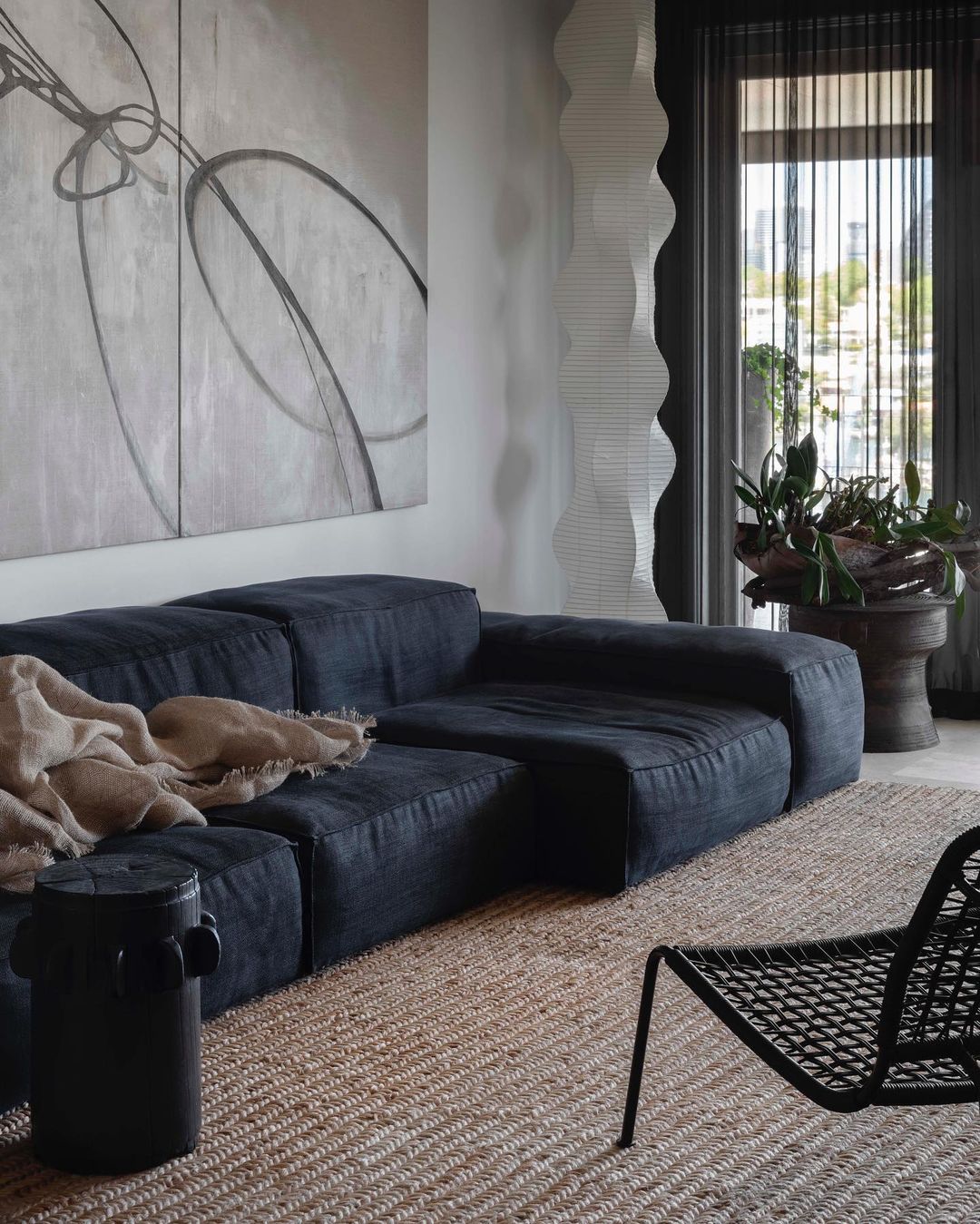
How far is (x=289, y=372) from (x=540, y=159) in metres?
1.80

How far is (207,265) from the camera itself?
385 centimetres

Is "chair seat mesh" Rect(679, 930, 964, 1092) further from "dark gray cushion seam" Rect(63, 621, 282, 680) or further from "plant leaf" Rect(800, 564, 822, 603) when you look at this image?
"plant leaf" Rect(800, 564, 822, 603)

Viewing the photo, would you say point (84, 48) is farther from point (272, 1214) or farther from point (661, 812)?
point (272, 1214)

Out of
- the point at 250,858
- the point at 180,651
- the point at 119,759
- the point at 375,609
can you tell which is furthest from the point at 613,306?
the point at 250,858

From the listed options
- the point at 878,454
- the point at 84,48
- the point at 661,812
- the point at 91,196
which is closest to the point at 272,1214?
the point at 661,812

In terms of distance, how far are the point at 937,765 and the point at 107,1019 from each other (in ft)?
10.6

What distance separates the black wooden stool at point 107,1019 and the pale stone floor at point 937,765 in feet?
9.24

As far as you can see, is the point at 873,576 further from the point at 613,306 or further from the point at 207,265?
the point at 207,265

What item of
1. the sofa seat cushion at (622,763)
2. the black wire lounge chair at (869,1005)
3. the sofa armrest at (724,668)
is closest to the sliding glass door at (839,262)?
the sofa armrest at (724,668)

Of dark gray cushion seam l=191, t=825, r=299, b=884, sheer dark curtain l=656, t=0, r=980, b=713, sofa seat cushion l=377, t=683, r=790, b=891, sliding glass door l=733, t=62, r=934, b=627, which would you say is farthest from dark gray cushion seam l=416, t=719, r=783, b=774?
sheer dark curtain l=656, t=0, r=980, b=713

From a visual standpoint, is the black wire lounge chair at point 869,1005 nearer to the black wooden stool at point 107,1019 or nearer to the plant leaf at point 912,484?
the black wooden stool at point 107,1019

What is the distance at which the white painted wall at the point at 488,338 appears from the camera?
4816 mm

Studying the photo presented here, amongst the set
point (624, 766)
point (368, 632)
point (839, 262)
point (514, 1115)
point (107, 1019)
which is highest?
point (839, 262)

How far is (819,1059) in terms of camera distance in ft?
5.86
